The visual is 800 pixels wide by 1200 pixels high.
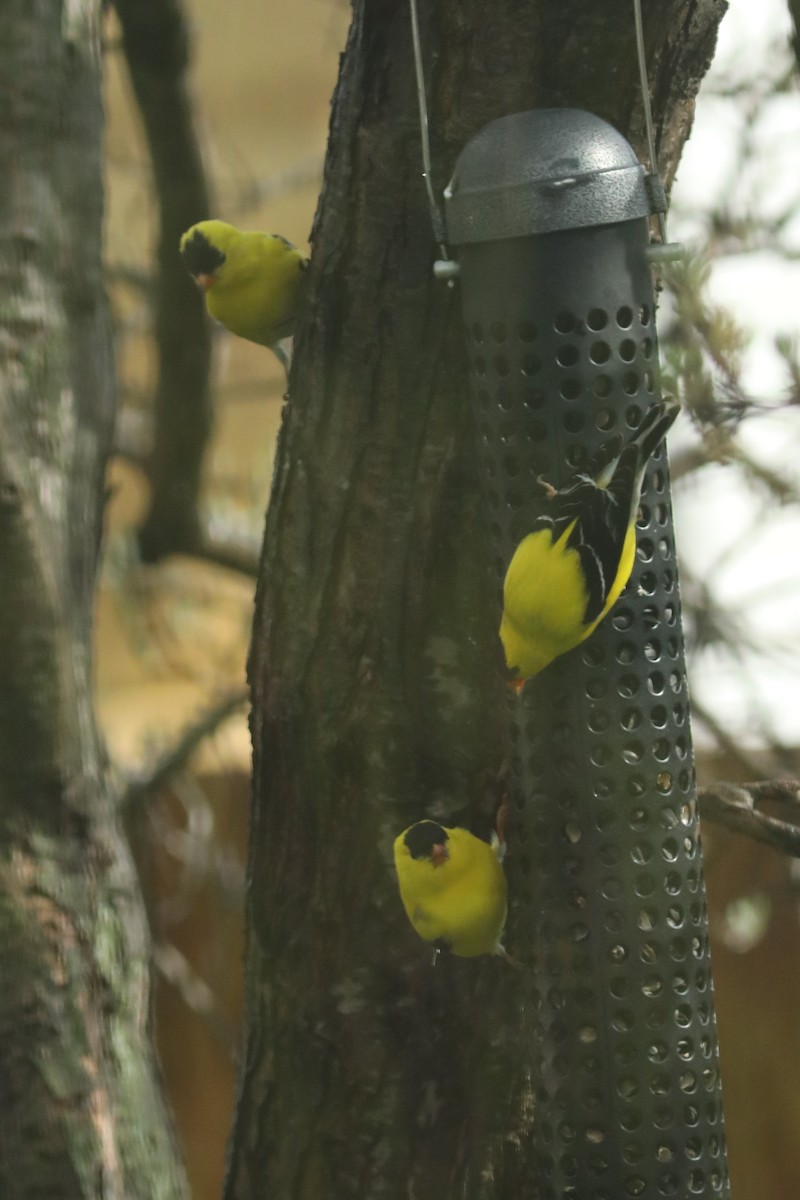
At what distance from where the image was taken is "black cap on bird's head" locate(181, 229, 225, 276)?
5.83 feet

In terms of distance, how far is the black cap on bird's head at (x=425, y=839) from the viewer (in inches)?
52.7

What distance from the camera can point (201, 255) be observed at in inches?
70.6

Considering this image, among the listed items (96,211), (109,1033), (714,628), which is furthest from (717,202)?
(109,1033)

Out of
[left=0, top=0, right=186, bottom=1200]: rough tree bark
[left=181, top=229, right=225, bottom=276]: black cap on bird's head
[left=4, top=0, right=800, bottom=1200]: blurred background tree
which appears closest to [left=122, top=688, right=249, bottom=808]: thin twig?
[left=4, top=0, right=800, bottom=1200]: blurred background tree

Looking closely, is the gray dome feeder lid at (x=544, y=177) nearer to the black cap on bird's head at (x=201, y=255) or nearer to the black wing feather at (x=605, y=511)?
the black wing feather at (x=605, y=511)

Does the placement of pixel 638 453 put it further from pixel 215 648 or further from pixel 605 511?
pixel 215 648

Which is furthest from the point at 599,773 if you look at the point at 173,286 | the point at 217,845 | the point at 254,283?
the point at 217,845

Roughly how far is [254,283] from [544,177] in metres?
0.56

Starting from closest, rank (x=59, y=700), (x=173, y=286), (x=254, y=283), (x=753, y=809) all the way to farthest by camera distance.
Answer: (x=753, y=809) < (x=254, y=283) < (x=59, y=700) < (x=173, y=286)

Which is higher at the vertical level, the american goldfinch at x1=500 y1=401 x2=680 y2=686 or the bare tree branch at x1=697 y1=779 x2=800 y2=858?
the american goldfinch at x1=500 y1=401 x2=680 y2=686

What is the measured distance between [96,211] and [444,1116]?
5.02 feet

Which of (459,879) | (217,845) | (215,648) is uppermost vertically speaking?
(215,648)

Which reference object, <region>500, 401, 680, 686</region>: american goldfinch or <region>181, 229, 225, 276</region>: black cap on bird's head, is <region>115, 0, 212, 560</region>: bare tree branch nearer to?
<region>181, 229, 225, 276</region>: black cap on bird's head

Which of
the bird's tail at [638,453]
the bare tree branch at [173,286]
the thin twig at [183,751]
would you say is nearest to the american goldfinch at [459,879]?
the bird's tail at [638,453]
